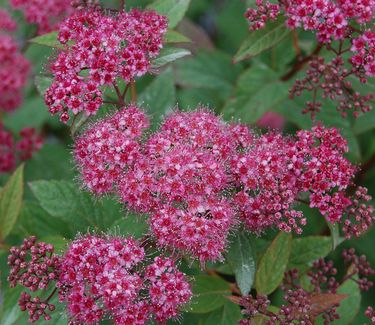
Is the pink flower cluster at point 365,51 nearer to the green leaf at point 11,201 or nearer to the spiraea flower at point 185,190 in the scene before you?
the spiraea flower at point 185,190

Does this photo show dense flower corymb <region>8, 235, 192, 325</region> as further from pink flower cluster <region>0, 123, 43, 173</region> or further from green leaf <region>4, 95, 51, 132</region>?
green leaf <region>4, 95, 51, 132</region>

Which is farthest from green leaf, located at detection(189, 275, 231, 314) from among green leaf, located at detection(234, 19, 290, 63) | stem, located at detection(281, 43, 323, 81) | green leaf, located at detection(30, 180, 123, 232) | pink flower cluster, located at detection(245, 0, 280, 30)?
stem, located at detection(281, 43, 323, 81)

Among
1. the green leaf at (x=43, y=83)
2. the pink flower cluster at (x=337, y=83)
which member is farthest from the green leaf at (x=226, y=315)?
the green leaf at (x=43, y=83)

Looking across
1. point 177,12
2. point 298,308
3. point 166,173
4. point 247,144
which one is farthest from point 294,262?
point 177,12

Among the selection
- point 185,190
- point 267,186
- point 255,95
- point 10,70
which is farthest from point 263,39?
point 10,70

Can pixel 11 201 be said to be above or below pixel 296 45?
below

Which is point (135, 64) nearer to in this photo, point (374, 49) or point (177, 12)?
point (177, 12)

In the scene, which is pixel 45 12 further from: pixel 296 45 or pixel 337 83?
pixel 337 83
